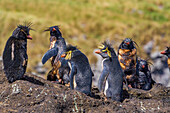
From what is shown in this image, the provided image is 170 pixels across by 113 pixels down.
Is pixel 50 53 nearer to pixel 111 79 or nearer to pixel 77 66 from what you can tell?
pixel 77 66

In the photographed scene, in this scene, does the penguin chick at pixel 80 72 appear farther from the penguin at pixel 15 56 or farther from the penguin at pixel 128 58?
the penguin at pixel 128 58

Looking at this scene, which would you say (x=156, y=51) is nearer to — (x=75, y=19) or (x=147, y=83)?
(x=147, y=83)

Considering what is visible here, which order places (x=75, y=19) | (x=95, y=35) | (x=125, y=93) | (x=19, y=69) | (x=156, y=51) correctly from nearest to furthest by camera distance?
(x=19, y=69), (x=125, y=93), (x=156, y=51), (x=95, y=35), (x=75, y=19)

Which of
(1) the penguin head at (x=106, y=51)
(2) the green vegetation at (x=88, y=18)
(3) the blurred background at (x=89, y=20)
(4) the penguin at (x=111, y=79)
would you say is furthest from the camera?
(2) the green vegetation at (x=88, y=18)

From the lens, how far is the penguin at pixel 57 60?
5.61m

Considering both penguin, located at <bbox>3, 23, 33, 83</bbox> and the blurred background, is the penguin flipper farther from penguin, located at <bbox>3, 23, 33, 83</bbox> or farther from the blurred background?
the blurred background

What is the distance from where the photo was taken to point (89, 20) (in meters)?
22.0

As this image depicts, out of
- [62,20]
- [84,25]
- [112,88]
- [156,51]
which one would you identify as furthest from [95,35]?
[112,88]

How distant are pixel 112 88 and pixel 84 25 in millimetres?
16815

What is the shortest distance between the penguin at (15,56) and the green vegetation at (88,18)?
33.7ft

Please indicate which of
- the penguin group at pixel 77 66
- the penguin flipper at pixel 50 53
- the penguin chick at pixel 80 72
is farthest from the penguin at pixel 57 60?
the penguin chick at pixel 80 72

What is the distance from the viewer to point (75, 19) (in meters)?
21.6

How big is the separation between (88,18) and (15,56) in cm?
1798

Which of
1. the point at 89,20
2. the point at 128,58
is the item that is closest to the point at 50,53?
the point at 128,58
